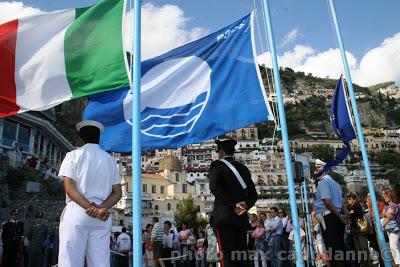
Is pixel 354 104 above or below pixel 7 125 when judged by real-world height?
below

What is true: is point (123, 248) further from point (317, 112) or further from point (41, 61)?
point (317, 112)

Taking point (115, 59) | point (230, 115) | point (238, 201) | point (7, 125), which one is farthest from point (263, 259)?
point (7, 125)

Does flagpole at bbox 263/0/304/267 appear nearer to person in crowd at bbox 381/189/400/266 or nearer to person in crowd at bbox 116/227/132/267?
person in crowd at bbox 381/189/400/266

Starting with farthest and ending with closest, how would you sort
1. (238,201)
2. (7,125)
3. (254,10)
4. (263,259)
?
(7,125), (263,259), (254,10), (238,201)

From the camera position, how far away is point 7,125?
34.4 m

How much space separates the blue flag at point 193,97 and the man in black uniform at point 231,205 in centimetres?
115

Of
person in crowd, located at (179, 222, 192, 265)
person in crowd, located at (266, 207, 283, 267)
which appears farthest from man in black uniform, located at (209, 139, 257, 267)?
person in crowd, located at (179, 222, 192, 265)

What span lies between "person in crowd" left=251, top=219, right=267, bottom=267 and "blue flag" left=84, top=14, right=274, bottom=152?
6169 millimetres

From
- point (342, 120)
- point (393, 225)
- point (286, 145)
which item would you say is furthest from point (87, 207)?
point (393, 225)

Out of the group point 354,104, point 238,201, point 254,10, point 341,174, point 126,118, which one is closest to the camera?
point 238,201

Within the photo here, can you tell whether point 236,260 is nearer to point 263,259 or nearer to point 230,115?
point 230,115

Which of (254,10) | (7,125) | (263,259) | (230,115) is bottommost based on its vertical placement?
(263,259)

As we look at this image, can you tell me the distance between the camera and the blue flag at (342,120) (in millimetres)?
7141

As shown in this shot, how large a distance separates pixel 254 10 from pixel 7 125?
3313cm
